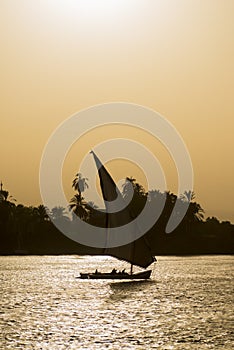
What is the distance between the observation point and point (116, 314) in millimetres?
69875

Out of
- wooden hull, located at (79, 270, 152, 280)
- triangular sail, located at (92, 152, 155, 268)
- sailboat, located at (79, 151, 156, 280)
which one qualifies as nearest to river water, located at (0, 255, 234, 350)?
wooden hull, located at (79, 270, 152, 280)

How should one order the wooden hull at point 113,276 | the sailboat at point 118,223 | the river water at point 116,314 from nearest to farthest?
the river water at point 116,314
the sailboat at point 118,223
the wooden hull at point 113,276

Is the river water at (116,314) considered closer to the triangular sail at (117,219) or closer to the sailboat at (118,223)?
the sailboat at (118,223)

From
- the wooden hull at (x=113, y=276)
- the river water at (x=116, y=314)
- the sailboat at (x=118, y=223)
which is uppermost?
the sailboat at (x=118, y=223)

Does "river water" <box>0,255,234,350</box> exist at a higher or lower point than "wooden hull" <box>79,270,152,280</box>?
lower

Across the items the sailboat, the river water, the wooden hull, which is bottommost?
the river water

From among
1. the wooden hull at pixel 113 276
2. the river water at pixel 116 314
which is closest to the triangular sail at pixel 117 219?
the wooden hull at pixel 113 276

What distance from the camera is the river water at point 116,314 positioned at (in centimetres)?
5360

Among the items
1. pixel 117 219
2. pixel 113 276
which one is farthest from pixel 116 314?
pixel 113 276

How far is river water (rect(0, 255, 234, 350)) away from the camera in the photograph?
53600 mm

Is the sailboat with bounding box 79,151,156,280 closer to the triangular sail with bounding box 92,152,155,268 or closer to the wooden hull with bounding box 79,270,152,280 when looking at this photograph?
the triangular sail with bounding box 92,152,155,268

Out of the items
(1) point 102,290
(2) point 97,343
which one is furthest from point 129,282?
(2) point 97,343

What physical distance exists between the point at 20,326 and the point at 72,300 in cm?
2237

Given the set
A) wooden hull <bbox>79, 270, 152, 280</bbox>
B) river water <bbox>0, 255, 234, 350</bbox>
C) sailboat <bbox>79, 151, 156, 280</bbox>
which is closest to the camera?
river water <bbox>0, 255, 234, 350</bbox>
